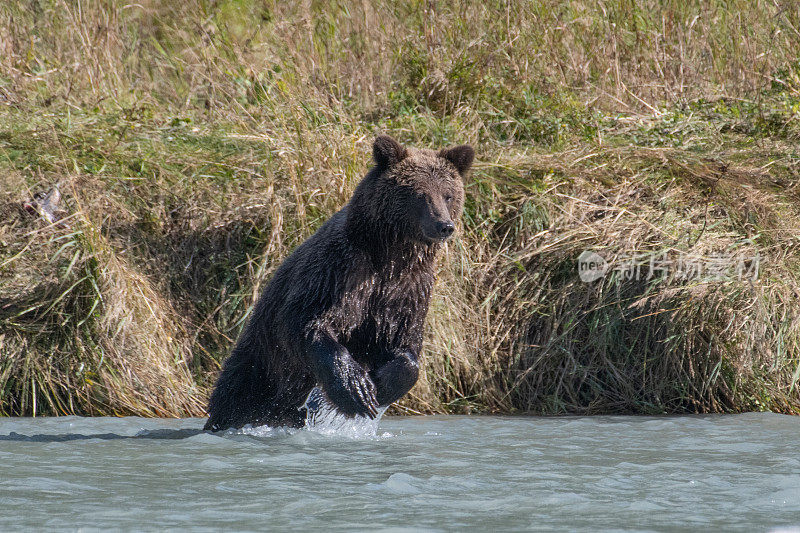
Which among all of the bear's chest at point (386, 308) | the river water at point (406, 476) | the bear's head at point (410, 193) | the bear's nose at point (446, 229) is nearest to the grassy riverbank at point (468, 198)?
the river water at point (406, 476)

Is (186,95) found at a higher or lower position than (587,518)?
higher

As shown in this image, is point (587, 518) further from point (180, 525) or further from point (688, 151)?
point (688, 151)

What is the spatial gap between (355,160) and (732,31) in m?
4.47

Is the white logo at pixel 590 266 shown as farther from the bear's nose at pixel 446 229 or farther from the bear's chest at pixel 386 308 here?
the bear's nose at pixel 446 229

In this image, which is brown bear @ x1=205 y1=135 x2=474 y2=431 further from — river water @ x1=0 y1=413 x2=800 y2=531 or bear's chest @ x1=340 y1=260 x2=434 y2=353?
river water @ x1=0 y1=413 x2=800 y2=531

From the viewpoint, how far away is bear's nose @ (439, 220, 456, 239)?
5.34 m

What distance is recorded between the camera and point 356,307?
5566mm

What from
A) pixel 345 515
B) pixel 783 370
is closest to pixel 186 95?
pixel 783 370

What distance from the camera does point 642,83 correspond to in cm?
959

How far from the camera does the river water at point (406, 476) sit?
3.67 m

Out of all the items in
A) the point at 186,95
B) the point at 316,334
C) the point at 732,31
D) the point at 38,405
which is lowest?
the point at 38,405

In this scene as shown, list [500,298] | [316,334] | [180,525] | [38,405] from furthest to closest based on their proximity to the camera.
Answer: [500,298] → [38,405] → [316,334] → [180,525]

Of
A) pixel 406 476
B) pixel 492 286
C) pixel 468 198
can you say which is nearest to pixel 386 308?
pixel 406 476

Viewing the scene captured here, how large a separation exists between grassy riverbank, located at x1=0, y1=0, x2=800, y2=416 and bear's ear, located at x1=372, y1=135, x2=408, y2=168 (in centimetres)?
151
